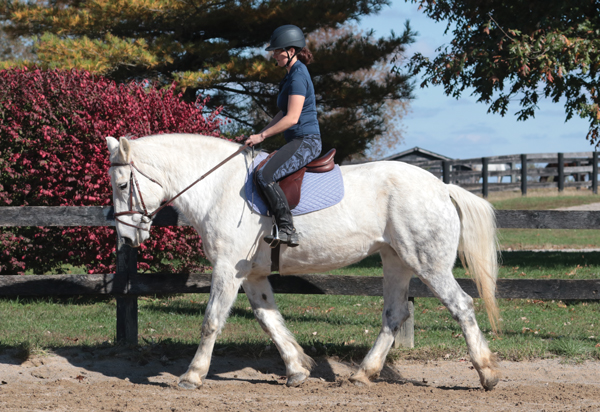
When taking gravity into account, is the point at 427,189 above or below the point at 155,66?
below

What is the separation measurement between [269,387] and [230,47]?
50.7 ft

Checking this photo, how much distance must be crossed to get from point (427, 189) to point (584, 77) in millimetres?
9509

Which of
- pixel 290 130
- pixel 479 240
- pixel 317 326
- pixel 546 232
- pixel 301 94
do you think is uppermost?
pixel 301 94

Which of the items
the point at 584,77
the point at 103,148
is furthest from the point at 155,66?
the point at 584,77

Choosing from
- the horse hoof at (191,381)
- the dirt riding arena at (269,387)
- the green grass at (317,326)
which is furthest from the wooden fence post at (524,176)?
the horse hoof at (191,381)

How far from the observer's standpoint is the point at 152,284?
6324 mm

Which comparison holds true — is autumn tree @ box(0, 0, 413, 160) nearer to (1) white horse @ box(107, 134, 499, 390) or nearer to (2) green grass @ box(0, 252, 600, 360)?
(2) green grass @ box(0, 252, 600, 360)

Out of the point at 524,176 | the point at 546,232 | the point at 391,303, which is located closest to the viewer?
the point at 391,303

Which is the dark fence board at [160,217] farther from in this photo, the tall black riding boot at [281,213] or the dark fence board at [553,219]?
the tall black riding boot at [281,213]

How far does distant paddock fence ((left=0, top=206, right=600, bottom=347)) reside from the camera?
6.26m

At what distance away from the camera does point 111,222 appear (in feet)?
20.5

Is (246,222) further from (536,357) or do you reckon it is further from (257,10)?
(257,10)

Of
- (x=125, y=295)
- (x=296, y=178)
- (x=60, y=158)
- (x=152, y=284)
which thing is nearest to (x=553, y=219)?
(x=296, y=178)

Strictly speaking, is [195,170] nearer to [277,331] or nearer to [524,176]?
[277,331]
